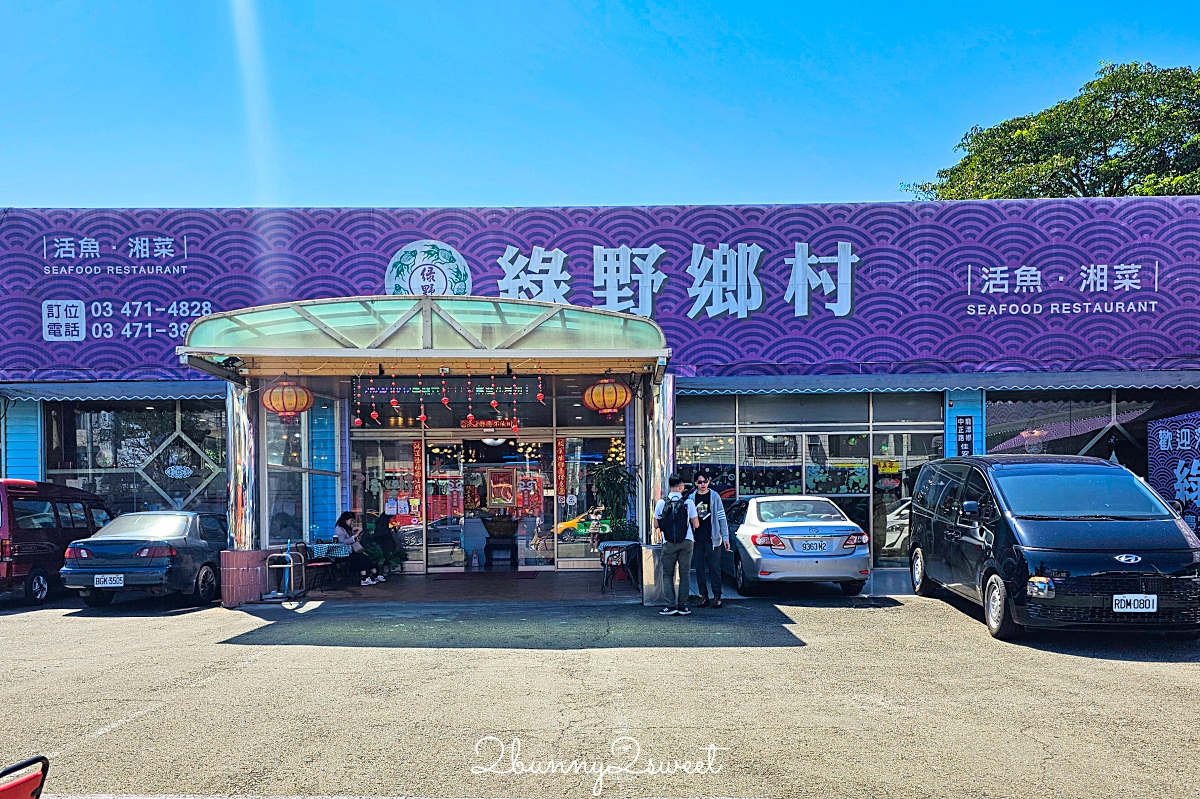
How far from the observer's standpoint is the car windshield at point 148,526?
13.2 meters

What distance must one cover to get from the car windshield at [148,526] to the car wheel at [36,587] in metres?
1.00

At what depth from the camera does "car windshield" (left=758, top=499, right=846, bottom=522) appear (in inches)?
519

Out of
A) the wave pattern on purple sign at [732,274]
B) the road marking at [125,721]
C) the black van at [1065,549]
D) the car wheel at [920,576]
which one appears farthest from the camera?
the wave pattern on purple sign at [732,274]

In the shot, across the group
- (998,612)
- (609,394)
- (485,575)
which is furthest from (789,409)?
(998,612)

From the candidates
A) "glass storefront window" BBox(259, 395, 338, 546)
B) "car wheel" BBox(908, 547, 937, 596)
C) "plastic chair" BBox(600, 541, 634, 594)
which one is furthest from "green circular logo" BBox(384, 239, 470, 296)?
"car wheel" BBox(908, 547, 937, 596)

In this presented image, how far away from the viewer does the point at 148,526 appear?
1346 centimetres

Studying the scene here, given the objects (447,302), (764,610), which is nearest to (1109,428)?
(764,610)

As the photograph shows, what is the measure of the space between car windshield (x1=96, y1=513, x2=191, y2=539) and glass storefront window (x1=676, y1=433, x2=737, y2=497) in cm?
744

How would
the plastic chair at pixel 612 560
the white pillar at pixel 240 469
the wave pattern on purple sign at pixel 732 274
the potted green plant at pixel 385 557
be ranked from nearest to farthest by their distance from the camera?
the white pillar at pixel 240 469 → the plastic chair at pixel 612 560 → the potted green plant at pixel 385 557 → the wave pattern on purple sign at pixel 732 274

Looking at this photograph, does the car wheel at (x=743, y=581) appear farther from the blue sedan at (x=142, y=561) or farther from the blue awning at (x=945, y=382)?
the blue sedan at (x=142, y=561)

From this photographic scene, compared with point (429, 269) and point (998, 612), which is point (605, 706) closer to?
point (998, 612)

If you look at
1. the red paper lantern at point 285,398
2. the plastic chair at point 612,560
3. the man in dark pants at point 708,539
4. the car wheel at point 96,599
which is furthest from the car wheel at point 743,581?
the car wheel at point 96,599

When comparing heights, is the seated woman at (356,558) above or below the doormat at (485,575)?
above

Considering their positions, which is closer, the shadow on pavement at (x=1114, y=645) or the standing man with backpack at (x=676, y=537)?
the shadow on pavement at (x=1114, y=645)
